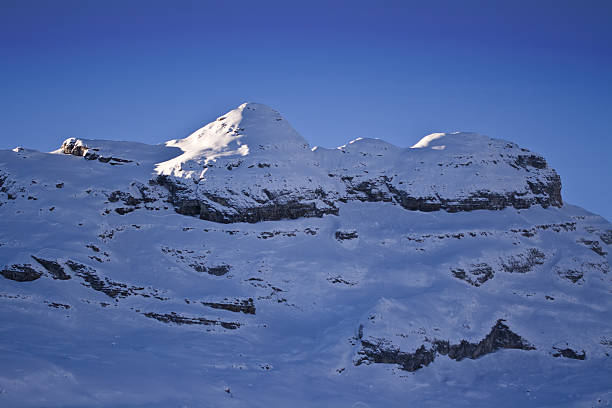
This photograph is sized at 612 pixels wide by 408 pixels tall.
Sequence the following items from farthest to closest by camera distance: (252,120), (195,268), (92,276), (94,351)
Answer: (252,120) < (195,268) < (92,276) < (94,351)

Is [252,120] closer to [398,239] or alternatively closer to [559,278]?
[398,239]

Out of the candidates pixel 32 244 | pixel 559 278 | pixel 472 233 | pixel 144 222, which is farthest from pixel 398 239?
pixel 32 244

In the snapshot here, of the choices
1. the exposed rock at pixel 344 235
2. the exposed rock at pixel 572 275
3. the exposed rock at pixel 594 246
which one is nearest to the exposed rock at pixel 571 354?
the exposed rock at pixel 572 275

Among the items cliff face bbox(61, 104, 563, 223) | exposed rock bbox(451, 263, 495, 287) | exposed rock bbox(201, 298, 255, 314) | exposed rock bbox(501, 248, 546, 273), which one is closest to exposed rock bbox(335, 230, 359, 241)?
cliff face bbox(61, 104, 563, 223)

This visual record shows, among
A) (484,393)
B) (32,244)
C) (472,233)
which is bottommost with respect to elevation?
(484,393)

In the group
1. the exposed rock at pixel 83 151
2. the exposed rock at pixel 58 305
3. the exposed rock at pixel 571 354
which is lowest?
the exposed rock at pixel 58 305

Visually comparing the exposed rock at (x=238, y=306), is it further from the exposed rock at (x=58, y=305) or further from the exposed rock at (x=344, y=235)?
the exposed rock at (x=344, y=235)

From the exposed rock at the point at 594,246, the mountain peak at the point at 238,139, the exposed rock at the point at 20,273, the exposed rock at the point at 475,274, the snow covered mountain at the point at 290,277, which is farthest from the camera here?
the exposed rock at the point at 594,246
